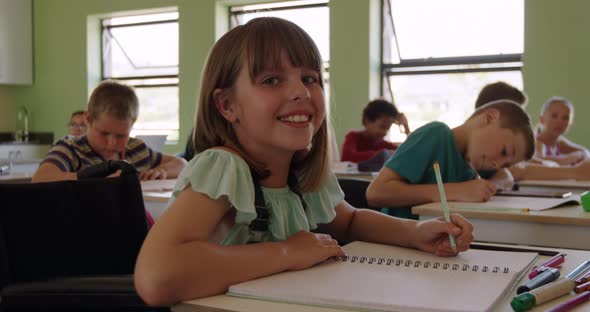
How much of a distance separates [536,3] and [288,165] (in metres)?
4.79

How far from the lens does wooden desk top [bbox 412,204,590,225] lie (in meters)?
1.84

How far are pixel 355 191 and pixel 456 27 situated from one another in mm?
4263

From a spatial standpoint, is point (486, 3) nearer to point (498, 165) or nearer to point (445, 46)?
point (445, 46)

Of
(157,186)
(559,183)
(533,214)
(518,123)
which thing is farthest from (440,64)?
(533,214)

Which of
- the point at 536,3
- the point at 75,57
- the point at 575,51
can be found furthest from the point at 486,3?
the point at 75,57

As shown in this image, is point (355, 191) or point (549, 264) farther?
point (355, 191)

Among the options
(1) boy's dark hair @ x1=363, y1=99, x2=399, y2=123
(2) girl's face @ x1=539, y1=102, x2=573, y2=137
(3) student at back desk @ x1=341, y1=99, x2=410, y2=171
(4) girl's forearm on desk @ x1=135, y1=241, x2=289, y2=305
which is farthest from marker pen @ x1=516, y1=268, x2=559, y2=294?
(1) boy's dark hair @ x1=363, y1=99, x2=399, y2=123

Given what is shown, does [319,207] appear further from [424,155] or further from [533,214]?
[424,155]

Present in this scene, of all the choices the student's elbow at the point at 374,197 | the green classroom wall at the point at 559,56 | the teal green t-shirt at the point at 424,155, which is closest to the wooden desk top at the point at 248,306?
the student's elbow at the point at 374,197

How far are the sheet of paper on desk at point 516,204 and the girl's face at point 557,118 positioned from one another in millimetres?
2711

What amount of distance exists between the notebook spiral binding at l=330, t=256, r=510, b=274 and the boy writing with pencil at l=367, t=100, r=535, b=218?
1028mm

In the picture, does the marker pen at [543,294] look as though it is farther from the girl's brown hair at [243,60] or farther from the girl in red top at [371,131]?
the girl in red top at [371,131]

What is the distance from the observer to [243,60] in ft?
3.81

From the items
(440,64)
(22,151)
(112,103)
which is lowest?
(22,151)
